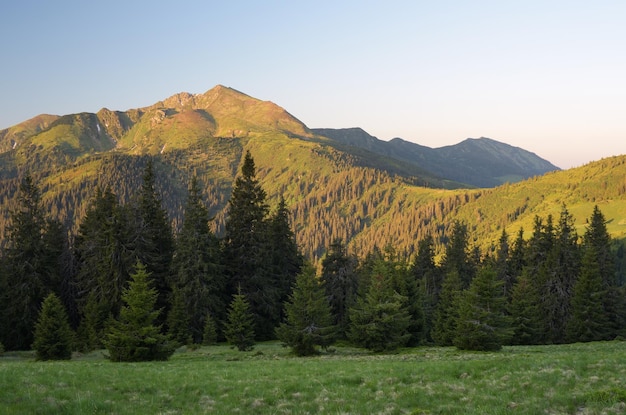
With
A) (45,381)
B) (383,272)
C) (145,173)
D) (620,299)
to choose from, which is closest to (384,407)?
(45,381)

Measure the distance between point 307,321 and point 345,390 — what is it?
25.6m

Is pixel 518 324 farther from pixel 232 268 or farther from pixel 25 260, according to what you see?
pixel 25 260

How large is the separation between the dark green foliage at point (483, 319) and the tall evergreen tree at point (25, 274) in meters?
53.0

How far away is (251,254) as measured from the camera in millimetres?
63969

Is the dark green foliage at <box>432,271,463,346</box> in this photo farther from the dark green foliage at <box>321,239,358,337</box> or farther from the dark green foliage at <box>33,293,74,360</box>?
the dark green foliage at <box>33,293,74,360</box>

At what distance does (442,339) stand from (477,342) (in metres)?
18.4

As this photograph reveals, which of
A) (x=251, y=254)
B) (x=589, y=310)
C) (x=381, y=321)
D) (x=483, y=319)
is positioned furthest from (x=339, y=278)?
(x=589, y=310)

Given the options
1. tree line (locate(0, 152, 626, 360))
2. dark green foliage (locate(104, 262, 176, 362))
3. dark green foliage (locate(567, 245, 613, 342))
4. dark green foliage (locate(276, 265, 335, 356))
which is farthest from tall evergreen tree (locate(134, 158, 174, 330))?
dark green foliage (locate(567, 245, 613, 342))

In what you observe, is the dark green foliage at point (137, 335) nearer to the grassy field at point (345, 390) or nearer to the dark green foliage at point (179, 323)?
the grassy field at point (345, 390)

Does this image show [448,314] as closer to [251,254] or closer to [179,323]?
[251,254]

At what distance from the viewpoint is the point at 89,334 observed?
5034 cm

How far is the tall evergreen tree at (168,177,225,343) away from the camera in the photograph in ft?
184

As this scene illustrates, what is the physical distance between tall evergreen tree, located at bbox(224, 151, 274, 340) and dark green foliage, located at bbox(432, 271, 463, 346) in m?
23.1

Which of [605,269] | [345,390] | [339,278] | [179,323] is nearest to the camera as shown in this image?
[345,390]
